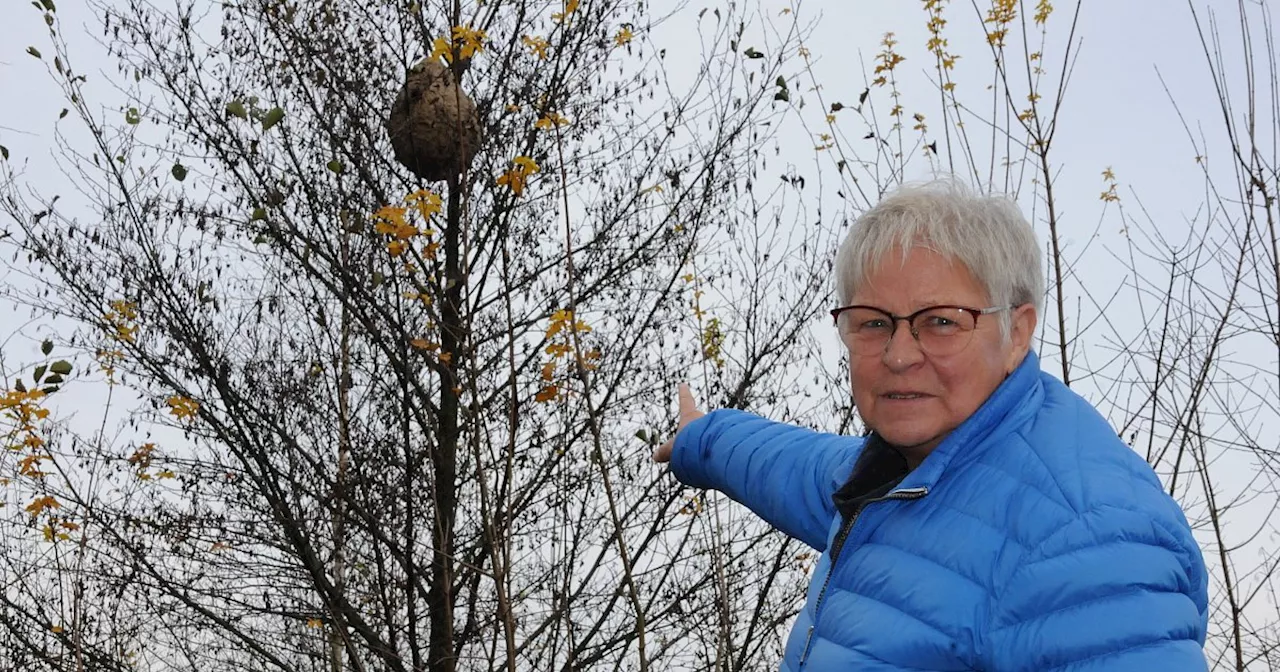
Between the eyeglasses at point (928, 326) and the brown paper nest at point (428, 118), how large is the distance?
3.25m

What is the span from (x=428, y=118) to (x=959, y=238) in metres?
3.49

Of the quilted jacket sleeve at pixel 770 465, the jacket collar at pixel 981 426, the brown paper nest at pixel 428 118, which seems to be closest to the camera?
the jacket collar at pixel 981 426

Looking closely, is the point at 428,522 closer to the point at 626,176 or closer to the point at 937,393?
the point at 626,176

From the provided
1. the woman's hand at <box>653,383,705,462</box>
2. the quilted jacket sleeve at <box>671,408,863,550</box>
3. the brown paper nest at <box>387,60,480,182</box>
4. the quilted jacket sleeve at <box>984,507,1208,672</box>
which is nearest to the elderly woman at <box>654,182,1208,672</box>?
the quilted jacket sleeve at <box>984,507,1208,672</box>

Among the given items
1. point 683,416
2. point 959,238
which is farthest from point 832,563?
point 683,416

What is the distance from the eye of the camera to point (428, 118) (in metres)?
4.75

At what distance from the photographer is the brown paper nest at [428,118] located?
476cm

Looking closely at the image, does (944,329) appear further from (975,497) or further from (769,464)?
(769,464)

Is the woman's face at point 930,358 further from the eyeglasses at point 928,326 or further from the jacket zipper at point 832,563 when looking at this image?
the jacket zipper at point 832,563

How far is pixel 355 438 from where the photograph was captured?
6.64 metres

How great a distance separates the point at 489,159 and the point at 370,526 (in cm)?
211

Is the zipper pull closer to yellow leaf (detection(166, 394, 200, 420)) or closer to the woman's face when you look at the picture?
the woman's face

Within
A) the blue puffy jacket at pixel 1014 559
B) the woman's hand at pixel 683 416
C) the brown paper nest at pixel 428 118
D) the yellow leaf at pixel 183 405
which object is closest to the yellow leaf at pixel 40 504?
the yellow leaf at pixel 183 405

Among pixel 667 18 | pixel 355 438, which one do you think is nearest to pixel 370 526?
pixel 355 438
